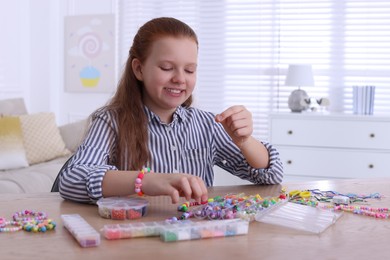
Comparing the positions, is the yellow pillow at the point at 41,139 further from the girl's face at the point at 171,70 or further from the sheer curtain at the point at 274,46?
the girl's face at the point at 171,70

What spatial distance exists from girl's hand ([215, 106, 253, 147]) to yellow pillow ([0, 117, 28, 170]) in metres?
2.71

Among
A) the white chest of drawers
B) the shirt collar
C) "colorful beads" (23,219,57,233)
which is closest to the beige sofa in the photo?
the white chest of drawers

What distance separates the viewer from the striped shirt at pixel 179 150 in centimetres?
163

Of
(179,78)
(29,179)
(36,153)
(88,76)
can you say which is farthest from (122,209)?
(88,76)

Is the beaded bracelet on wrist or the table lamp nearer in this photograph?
the beaded bracelet on wrist

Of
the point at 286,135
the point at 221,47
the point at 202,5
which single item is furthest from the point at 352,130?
the point at 202,5

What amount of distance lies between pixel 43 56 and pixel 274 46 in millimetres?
2217

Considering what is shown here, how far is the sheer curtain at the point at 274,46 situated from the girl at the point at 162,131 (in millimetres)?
3057

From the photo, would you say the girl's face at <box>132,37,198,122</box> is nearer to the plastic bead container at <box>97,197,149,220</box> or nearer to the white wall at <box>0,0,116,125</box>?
the plastic bead container at <box>97,197,149,220</box>

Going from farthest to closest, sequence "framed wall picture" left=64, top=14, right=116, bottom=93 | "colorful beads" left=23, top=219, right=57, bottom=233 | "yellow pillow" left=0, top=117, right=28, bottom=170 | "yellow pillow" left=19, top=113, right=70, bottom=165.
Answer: "framed wall picture" left=64, top=14, right=116, bottom=93 → "yellow pillow" left=19, top=113, right=70, bottom=165 → "yellow pillow" left=0, top=117, right=28, bottom=170 → "colorful beads" left=23, top=219, right=57, bottom=233

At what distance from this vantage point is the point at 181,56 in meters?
1.67

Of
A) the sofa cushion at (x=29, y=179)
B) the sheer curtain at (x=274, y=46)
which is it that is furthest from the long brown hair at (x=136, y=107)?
the sheer curtain at (x=274, y=46)

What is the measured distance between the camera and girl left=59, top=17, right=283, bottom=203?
1539 millimetres

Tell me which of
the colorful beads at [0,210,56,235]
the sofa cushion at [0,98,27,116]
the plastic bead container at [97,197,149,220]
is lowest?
the colorful beads at [0,210,56,235]
